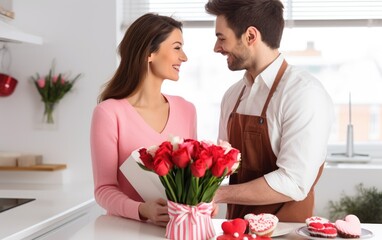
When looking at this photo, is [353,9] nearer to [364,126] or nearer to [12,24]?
[364,126]

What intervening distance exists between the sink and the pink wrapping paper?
4.52 ft

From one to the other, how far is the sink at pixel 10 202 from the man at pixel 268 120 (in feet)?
3.72

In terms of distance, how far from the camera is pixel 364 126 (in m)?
4.12

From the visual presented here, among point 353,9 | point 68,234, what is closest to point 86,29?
point 68,234

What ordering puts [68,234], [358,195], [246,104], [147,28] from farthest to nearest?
[358,195] < [68,234] < [246,104] < [147,28]

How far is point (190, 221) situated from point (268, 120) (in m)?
0.57

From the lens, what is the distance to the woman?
2.25 meters

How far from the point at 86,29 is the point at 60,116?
50 centimetres

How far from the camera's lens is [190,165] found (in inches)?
71.6

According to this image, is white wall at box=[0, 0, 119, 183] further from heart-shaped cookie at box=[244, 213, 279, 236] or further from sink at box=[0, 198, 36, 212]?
heart-shaped cookie at box=[244, 213, 279, 236]

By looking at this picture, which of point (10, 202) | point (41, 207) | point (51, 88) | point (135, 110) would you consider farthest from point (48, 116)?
point (135, 110)

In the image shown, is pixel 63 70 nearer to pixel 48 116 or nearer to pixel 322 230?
pixel 48 116

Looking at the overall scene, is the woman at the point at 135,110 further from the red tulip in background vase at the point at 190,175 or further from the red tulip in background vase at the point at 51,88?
the red tulip in background vase at the point at 51,88

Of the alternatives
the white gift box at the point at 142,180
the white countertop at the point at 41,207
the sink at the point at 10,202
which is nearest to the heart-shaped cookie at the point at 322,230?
the white gift box at the point at 142,180
